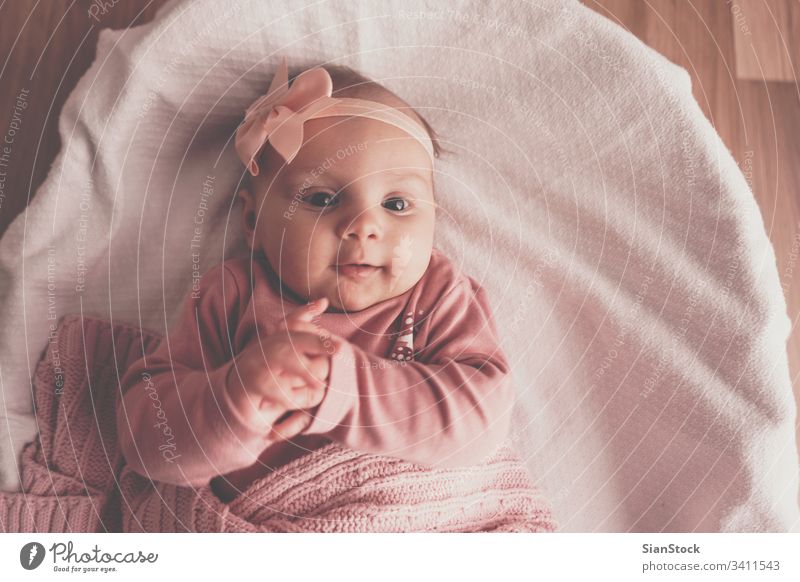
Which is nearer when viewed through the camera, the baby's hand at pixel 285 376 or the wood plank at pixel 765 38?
the baby's hand at pixel 285 376

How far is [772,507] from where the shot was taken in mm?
480

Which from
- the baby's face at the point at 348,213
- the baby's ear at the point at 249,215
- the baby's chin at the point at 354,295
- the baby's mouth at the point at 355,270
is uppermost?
the baby's ear at the point at 249,215

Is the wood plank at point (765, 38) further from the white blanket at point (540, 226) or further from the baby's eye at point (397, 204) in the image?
the baby's eye at point (397, 204)

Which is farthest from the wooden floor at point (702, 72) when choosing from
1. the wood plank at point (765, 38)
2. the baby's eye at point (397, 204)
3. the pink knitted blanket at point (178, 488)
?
the baby's eye at point (397, 204)

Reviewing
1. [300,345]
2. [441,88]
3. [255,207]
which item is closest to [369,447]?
[300,345]

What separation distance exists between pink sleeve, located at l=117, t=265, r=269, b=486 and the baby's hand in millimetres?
11

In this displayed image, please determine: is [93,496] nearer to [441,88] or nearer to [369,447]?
[369,447]

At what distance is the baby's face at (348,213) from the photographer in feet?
1.44

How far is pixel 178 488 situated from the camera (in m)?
0.44

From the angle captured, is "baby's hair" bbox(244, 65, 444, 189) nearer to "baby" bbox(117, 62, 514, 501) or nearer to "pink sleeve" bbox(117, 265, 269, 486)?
"baby" bbox(117, 62, 514, 501)

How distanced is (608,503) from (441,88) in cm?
36

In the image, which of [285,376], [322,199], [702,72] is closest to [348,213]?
[322,199]

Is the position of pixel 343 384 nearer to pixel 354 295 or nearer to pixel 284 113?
pixel 354 295

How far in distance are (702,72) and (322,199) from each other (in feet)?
1.12
